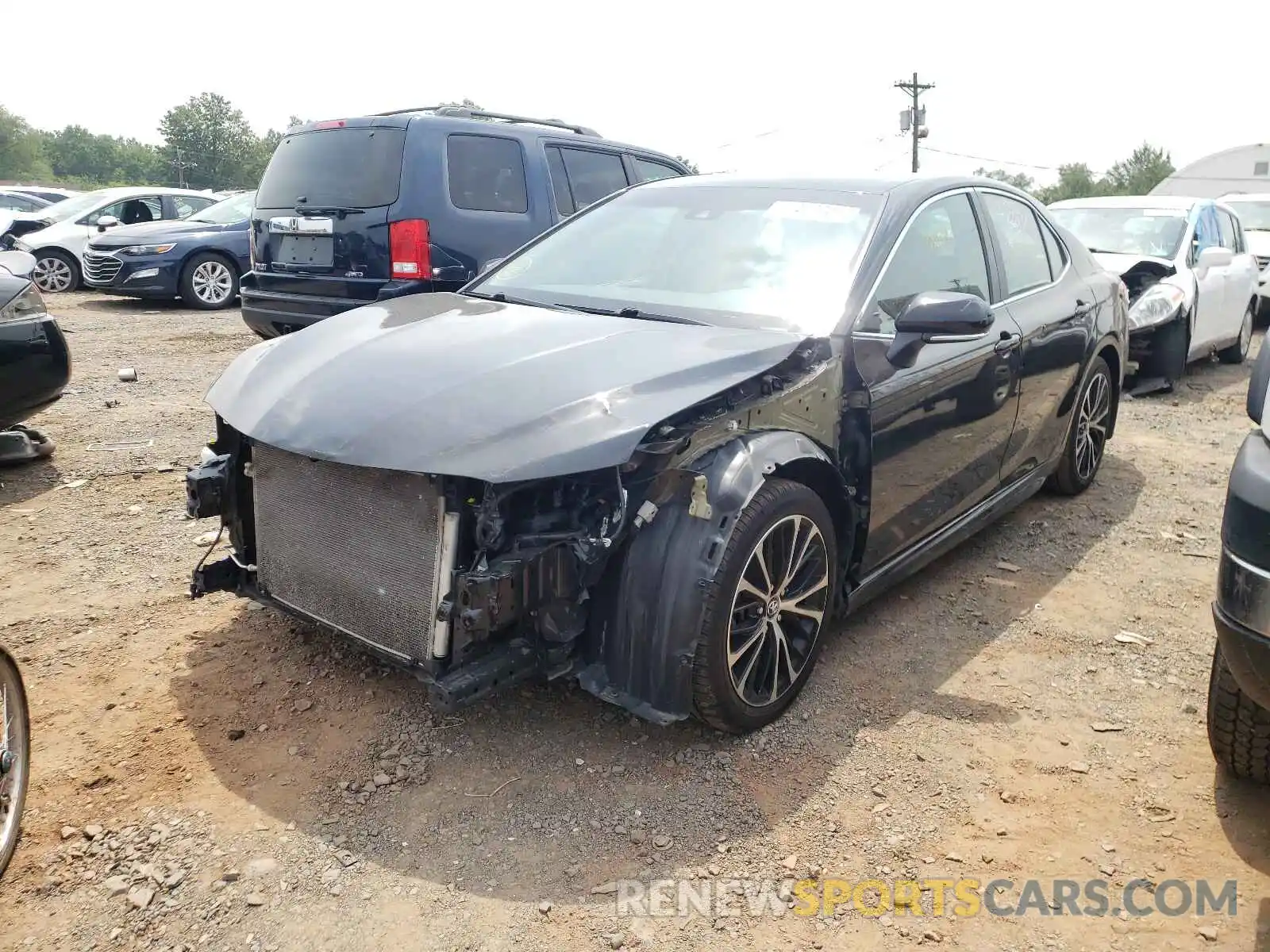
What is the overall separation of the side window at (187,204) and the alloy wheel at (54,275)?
1.73m

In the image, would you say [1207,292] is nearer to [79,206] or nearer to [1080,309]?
[1080,309]

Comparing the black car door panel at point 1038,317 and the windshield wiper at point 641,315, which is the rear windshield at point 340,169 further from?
the black car door panel at point 1038,317

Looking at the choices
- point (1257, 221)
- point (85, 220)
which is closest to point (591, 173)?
point (85, 220)

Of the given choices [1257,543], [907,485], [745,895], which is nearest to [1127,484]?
[907,485]

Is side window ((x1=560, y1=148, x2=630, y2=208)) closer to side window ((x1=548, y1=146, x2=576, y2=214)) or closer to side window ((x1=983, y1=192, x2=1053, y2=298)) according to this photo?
side window ((x1=548, y1=146, x2=576, y2=214))

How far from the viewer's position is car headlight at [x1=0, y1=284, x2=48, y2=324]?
16.5 feet

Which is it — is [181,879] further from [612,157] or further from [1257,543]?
[612,157]

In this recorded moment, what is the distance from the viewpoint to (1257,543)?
7.27 ft

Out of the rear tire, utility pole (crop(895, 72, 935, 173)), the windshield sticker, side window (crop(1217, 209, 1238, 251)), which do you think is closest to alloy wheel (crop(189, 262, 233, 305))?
the windshield sticker

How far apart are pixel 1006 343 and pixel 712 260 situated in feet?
4.29

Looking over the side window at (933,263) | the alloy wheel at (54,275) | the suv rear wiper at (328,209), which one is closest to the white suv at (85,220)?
the alloy wheel at (54,275)

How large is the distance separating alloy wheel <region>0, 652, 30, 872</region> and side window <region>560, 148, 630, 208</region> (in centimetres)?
580

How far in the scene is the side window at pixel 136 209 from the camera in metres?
14.4

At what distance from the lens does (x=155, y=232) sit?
1235cm
